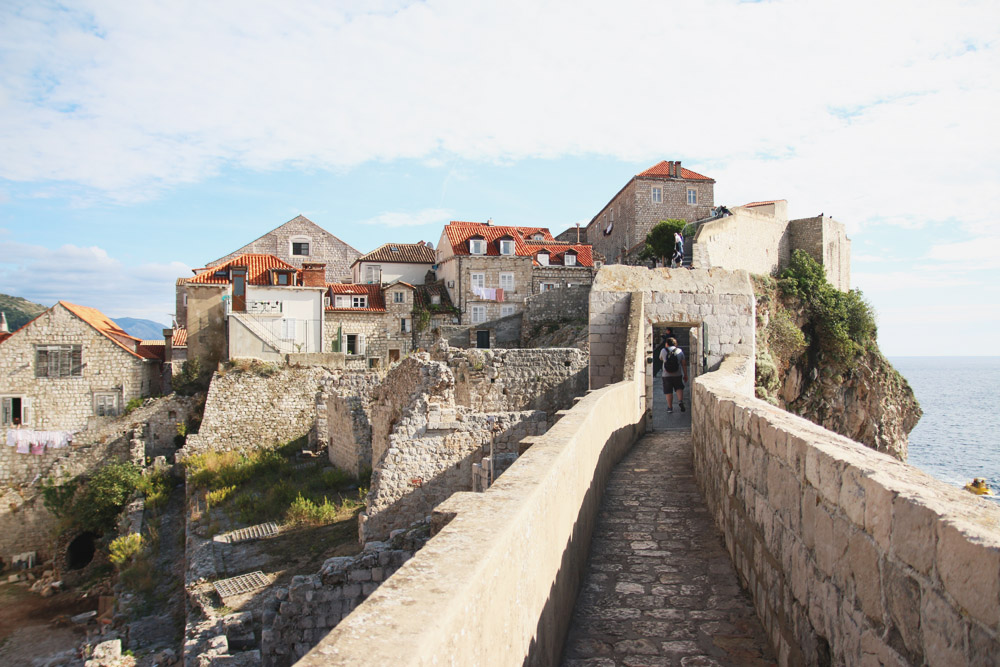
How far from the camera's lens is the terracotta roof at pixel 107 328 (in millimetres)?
25984

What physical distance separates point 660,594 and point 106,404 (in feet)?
86.1

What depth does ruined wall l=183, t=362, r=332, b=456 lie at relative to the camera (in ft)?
76.8

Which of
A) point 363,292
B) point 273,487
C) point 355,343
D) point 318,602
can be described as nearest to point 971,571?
point 318,602

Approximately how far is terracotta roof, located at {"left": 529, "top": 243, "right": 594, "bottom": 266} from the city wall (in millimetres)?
33269

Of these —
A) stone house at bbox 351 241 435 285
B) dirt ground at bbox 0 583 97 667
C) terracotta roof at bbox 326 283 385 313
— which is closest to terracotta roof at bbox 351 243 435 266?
stone house at bbox 351 241 435 285

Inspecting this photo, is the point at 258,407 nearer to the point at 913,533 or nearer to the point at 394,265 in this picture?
the point at 394,265

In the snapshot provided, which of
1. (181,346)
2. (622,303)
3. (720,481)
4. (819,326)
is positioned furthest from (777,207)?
(720,481)

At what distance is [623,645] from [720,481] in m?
2.24

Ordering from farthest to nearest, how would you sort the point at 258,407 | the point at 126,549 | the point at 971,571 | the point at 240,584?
the point at 258,407, the point at 126,549, the point at 240,584, the point at 971,571

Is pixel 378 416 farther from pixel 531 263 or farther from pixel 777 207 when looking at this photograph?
pixel 777 207

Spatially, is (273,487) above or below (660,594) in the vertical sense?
below

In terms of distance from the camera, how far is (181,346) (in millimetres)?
29359

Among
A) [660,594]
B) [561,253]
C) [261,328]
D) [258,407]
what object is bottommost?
[258,407]

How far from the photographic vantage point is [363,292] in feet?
116
